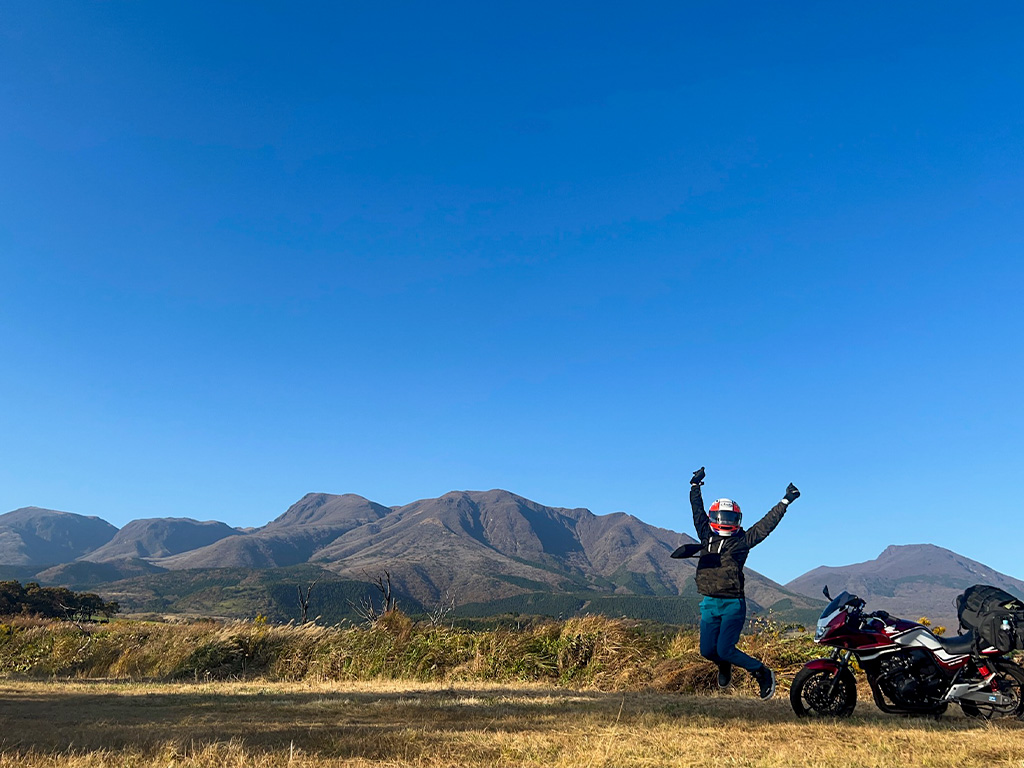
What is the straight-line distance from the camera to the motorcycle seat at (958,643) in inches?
331

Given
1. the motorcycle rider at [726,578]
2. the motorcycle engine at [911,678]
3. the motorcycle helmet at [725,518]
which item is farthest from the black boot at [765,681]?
the motorcycle helmet at [725,518]

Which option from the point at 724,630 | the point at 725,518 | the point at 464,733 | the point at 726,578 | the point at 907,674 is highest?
the point at 725,518

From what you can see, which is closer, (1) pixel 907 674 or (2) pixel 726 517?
(1) pixel 907 674

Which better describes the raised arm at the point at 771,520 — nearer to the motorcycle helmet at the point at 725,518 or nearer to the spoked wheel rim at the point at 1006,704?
the motorcycle helmet at the point at 725,518

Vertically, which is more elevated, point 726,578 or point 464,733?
point 726,578

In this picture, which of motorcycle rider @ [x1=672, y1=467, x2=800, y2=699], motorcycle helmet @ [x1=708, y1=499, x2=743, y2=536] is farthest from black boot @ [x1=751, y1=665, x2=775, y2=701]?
motorcycle helmet @ [x1=708, y1=499, x2=743, y2=536]

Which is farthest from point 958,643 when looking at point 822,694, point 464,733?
point 464,733

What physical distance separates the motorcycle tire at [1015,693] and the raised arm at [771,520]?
9.20 ft

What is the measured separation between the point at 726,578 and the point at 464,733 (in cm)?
389

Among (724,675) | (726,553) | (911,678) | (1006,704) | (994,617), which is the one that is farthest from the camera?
(724,675)

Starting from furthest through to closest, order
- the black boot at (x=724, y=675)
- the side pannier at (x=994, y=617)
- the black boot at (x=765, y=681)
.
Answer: the black boot at (x=724, y=675) → the black boot at (x=765, y=681) → the side pannier at (x=994, y=617)

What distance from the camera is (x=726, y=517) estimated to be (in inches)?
370

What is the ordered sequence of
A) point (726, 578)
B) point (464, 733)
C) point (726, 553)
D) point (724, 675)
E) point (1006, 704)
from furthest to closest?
A: point (724, 675)
point (726, 553)
point (726, 578)
point (1006, 704)
point (464, 733)

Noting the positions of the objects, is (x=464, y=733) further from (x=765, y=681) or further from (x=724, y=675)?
(x=765, y=681)
